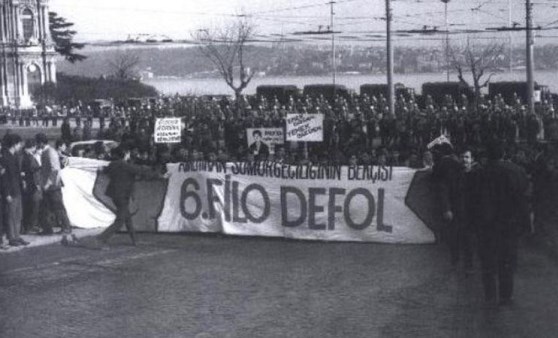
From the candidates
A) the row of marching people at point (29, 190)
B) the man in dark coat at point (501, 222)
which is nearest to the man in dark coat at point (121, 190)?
the row of marching people at point (29, 190)

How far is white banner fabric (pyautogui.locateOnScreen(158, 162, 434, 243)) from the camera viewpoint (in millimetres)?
15211

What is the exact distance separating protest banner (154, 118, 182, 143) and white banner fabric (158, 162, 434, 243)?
25.3 ft

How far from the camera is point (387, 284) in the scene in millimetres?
12016

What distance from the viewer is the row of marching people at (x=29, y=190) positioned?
1609 cm

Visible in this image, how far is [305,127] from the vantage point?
22984 millimetres

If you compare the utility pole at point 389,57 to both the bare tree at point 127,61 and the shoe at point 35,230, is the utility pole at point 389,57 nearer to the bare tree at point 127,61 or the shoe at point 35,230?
the shoe at point 35,230

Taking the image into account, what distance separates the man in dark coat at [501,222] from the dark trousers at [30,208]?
934cm

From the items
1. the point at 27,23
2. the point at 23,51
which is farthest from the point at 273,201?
the point at 27,23

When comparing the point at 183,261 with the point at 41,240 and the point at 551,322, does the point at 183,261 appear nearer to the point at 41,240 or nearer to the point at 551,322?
the point at 41,240

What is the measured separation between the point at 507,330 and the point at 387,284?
2693 millimetres

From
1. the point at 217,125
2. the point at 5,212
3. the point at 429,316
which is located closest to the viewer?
the point at 429,316

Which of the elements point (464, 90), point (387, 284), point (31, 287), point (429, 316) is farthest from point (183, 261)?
point (464, 90)

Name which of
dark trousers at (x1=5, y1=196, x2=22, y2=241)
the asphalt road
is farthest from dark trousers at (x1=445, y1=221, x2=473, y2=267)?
dark trousers at (x1=5, y1=196, x2=22, y2=241)

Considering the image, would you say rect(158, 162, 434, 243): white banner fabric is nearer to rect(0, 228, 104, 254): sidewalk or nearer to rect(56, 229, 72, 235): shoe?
rect(0, 228, 104, 254): sidewalk
